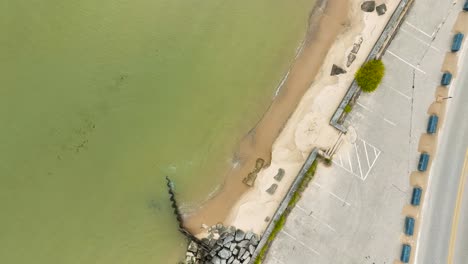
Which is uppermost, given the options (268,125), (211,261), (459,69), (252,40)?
(252,40)

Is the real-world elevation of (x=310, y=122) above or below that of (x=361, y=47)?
below

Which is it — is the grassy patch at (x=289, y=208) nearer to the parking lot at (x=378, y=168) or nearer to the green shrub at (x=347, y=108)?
the parking lot at (x=378, y=168)

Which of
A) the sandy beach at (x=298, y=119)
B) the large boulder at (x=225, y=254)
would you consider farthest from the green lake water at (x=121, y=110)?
the large boulder at (x=225, y=254)

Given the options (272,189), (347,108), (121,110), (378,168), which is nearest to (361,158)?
(378,168)

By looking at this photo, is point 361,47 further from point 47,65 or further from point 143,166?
point 47,65

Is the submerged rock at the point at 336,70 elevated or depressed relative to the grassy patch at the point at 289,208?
elevated

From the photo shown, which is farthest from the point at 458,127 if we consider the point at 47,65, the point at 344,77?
the point at 47,65

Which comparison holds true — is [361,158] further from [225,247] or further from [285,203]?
[225,247]
